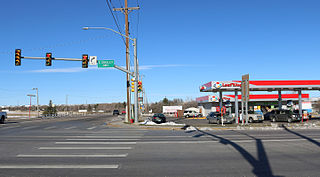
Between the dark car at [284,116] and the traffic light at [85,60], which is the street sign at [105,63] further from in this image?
the dark car at [284,116]

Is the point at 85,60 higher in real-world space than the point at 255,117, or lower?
higher

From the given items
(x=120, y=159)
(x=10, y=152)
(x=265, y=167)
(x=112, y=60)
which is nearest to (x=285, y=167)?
(x=265, y=167)

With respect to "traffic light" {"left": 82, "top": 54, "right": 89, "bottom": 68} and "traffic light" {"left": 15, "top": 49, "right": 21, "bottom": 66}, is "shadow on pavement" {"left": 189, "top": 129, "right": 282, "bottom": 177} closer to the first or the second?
"traffic light" {"left": 82, "top": 54, "right": 89, "bottom": 68}

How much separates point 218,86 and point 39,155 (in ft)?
82.2

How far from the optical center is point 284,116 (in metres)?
31.8

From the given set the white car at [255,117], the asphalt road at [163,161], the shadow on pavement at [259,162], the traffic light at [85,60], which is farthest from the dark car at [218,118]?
the shadow on pavement at [259,162]

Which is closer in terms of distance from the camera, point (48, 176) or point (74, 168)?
point (48, 176)

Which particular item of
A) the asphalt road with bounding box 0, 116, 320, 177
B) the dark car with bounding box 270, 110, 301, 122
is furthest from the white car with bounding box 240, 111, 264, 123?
the asphalt road with bounding box 0, 116, 320, 177

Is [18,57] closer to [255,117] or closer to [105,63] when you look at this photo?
[105,63]

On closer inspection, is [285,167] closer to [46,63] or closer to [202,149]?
[202,149]

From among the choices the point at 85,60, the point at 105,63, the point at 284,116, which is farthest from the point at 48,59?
the point at 284,116

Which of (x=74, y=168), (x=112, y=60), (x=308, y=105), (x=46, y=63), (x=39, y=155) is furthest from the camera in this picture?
(x=308, y=105)

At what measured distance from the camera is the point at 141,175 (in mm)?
7031

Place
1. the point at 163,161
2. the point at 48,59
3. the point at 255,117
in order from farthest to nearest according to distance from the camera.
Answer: the point at 255,117 < the point at 48,59 < the point at 163,161
